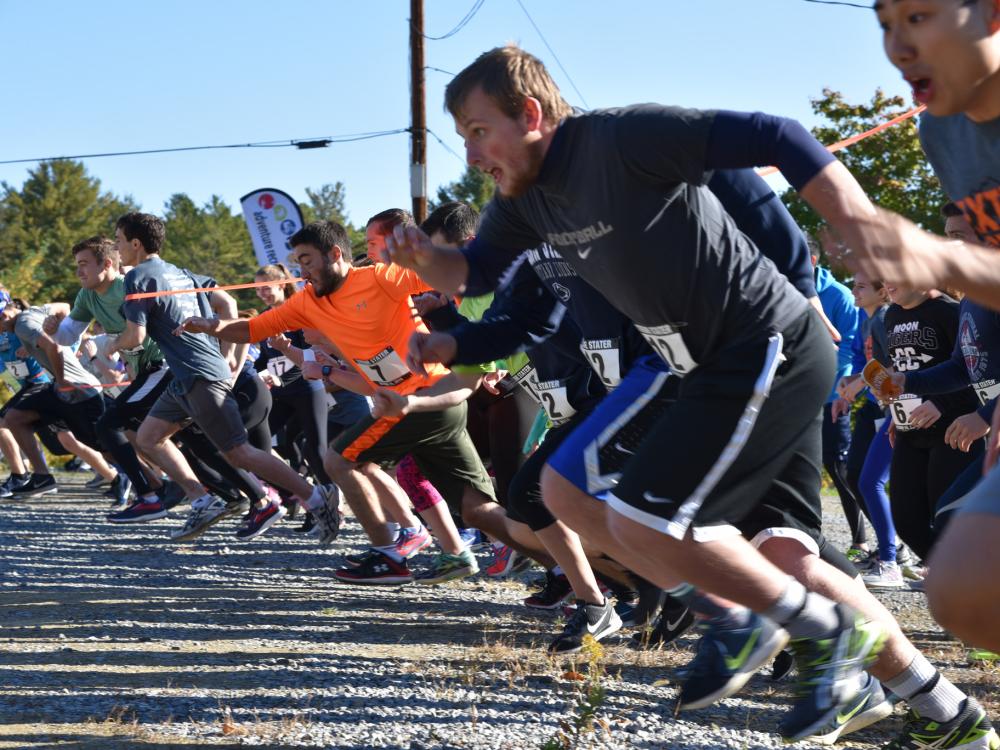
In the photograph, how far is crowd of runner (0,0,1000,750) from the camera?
2449mm

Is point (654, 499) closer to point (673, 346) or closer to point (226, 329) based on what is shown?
point (673, 346)

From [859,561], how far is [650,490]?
5091 mm

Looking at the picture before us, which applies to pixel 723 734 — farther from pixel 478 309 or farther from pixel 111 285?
pixel 111 285

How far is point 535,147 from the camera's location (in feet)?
10.0

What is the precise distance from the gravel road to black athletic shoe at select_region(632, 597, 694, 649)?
0.24 feet

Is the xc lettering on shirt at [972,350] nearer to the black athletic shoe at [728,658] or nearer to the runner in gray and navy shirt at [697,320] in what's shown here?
the runner in gray and navy shirt at [697,320]

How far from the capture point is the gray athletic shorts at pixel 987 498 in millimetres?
2090

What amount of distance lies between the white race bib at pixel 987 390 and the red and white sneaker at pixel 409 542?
3.19 metres

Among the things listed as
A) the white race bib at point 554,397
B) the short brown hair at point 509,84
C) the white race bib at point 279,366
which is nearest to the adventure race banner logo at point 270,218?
the white race bib at point 279,366

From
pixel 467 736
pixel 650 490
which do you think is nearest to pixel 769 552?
pixel 650 490

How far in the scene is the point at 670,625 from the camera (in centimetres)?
505

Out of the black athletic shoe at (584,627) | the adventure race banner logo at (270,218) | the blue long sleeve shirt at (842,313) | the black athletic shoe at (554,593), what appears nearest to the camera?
the black athletic shoe at (584,627)

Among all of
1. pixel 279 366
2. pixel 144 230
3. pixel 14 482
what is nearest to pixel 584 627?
pixel 144 230

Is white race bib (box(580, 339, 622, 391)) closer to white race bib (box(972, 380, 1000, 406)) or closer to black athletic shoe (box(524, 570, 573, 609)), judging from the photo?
white race bib (box(972, 380, 1000, 406))
